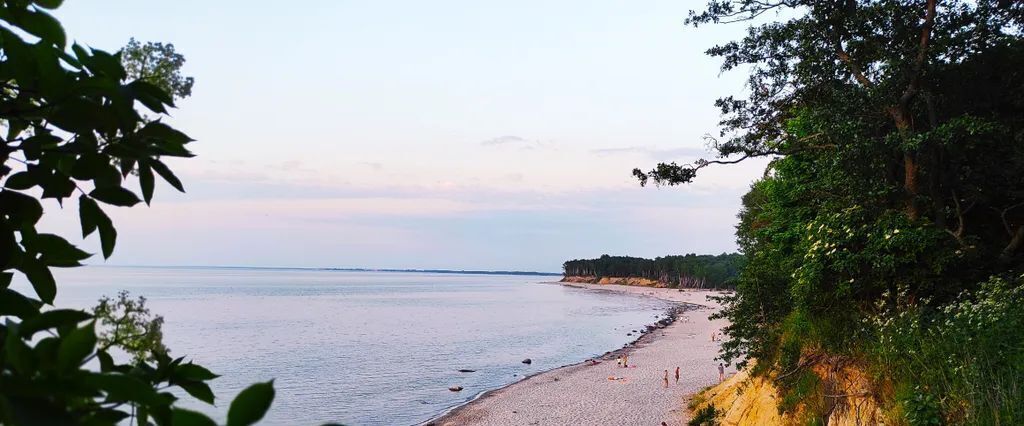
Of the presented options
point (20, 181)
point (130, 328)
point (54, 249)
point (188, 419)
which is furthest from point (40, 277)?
point (188, 419)

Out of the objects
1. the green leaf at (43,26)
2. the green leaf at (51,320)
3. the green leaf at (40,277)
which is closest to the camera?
the green leaf at (51,320)

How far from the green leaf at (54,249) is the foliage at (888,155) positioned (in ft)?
39.0

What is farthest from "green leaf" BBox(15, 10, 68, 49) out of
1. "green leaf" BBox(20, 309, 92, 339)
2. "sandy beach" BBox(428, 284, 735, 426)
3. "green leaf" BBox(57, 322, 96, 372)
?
"sandy beach" BBox(428, 284, 735, 426)

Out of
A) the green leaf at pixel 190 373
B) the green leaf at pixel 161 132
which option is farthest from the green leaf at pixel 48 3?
the green leaf at pixel 190 373

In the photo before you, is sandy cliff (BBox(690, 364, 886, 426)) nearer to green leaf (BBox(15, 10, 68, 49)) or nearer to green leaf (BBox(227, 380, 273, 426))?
green leaf (BBox(227, 380, 273, 426))

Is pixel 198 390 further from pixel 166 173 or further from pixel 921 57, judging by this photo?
pixel 921 57

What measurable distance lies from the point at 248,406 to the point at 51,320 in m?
0.37

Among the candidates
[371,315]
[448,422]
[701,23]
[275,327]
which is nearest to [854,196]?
[701,23]

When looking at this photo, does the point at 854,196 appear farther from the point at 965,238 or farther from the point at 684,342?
the point at 684,342

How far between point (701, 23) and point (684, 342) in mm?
45919

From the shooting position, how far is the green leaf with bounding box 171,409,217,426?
0.88 m

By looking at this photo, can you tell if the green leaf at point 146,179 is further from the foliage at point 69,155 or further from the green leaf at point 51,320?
the green leaf at point 51,320

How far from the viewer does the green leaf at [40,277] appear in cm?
133

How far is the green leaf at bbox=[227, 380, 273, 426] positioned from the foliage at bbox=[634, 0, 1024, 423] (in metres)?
12.0
